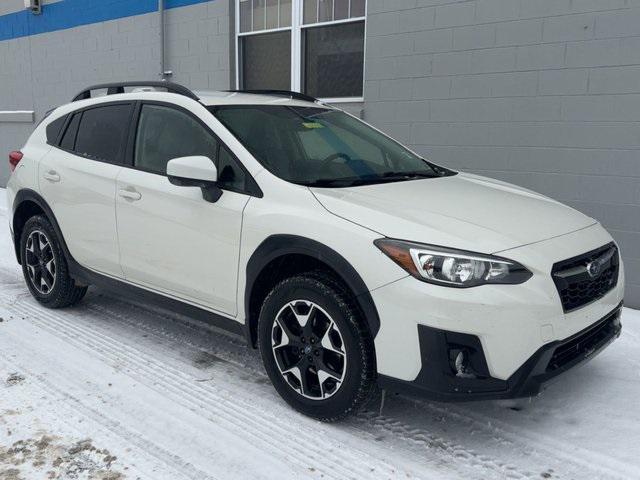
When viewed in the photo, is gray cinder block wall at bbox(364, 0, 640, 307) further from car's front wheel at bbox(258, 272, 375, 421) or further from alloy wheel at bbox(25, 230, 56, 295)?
alloy wheel at bbox(25, 230, 56, 295)

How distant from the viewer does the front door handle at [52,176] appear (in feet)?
15.0

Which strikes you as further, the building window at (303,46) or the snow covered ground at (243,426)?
the building window at (303,46)

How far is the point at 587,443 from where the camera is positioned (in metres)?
3.00

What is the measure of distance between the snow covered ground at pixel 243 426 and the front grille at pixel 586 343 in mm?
450

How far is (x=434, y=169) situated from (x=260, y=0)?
488 cm

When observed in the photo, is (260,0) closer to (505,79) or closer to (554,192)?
(505,79)

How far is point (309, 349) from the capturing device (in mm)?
3104

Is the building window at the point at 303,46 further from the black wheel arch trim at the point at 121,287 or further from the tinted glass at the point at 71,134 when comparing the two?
the black wheel arch trim at the point at 121,287

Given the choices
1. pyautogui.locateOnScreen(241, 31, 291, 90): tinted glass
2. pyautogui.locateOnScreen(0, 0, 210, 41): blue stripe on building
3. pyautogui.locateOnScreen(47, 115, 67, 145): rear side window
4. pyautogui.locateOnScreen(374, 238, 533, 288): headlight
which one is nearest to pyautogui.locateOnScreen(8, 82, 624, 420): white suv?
pyautogui.locateOnScreen(374, 238, 533, 288): headlight

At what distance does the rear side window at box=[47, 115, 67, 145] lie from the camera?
483 cm

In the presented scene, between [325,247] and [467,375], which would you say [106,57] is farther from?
[467,375]

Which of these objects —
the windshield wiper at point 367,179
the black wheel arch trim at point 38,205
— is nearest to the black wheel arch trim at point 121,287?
the black wheel arch trim at point 38,205

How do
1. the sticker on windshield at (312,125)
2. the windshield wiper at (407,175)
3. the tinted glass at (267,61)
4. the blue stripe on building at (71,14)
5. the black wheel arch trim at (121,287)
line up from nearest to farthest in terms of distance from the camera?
the black wheel arch trim at (121,287)
the windshield wiper at (407,175)
the sticker on windshield at (312,125)
the tinted glass at (267,61)
the blue stripe on building at (71,14)

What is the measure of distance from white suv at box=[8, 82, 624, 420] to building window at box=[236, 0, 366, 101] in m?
2.89
